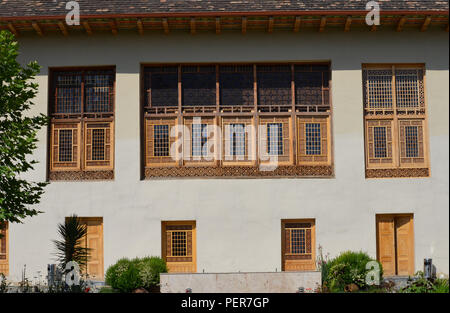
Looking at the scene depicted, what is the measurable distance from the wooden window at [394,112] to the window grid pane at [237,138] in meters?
3.82

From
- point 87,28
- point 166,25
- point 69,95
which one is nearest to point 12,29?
point 87,28

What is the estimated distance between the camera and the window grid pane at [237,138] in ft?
55.3

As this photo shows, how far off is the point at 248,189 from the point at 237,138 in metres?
1.63

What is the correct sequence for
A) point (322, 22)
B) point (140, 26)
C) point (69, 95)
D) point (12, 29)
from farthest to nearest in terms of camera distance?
point (69, 95)
point (12, 29)
point (140, 26)
point (322, 22)

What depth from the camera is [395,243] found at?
16781mm

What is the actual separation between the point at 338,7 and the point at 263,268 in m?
8.09

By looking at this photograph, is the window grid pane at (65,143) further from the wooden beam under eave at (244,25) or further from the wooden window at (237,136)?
the wooden beam under eave at (244,25)

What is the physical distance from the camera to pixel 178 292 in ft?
47.6

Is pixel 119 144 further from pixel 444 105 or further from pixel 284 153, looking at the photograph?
pixel 444 105

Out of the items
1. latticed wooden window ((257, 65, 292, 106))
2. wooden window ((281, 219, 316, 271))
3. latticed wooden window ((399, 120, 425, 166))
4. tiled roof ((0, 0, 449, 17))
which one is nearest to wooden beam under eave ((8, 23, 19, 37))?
tiled roof ((0, 0, 449, 17))

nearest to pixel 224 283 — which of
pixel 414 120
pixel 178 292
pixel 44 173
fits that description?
pixel 178 292

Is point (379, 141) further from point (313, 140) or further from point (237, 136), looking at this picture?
point (237, 136)

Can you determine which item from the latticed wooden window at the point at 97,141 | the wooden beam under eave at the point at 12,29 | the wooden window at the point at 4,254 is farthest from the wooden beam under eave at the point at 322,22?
the wooden window at the point at 4,254

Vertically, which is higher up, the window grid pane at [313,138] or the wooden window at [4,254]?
the window grid pane at [313,138]
